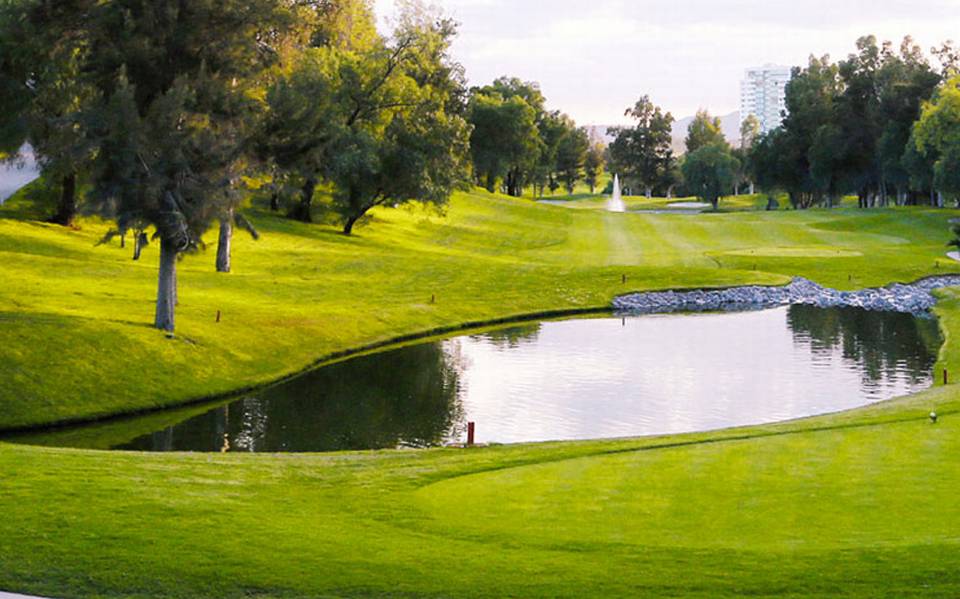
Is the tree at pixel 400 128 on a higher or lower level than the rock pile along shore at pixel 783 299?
higher

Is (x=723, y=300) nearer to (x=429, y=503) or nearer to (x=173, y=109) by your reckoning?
(x=173, y=109)

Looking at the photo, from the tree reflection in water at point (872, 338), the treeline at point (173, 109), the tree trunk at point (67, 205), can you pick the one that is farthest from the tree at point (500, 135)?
the treeline at point (173, 109)

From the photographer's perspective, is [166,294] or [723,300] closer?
[166,294]

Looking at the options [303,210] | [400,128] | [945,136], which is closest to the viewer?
[400,128]

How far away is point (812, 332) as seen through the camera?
178ft

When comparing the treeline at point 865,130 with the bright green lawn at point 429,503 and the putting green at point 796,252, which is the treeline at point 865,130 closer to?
the putting green at point 796,252

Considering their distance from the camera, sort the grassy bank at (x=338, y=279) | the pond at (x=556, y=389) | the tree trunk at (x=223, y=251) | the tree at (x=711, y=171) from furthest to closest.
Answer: the tree at (x=711, y=171), the tree trunk at (x=223, y=251), the grassy bank at (x=338, y=279), the pond at (x=556, y=389)

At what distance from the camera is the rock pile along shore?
65.2 metres

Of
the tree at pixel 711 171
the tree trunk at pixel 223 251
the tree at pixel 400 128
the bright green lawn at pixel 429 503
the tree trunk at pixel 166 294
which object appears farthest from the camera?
the tree at pixel 711 171

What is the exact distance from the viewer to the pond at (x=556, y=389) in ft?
103

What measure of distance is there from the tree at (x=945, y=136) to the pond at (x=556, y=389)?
1816 inches

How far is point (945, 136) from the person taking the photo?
9756 cm

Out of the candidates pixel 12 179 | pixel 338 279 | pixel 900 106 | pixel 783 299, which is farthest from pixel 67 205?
pixel 900 106

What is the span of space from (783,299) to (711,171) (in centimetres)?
10593
